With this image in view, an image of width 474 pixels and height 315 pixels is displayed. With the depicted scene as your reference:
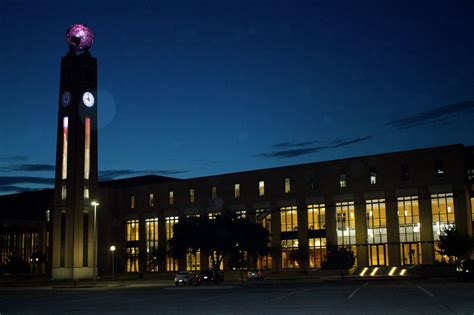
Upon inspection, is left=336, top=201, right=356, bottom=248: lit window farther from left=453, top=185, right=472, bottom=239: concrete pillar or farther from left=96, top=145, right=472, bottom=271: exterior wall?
left=453, top=185, right=472, bottom=239: concrete pillar

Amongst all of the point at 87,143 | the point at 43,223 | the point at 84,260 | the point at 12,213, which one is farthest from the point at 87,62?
the point at 12,213

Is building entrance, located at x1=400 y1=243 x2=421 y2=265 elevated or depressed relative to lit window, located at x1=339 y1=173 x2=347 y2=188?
depressed

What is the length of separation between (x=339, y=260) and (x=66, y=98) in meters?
42.4

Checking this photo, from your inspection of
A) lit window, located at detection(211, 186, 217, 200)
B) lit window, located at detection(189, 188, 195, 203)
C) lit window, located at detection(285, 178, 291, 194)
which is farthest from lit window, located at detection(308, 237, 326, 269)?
lit window, located at detection(189, 188, 195, 203)

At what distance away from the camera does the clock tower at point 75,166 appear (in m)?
81.8

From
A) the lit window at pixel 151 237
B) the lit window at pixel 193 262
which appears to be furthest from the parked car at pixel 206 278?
the lit window at pixel 151 237

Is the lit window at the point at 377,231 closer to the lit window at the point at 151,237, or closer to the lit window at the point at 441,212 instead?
the lit window at the point at 441,212

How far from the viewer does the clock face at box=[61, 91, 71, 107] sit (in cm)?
8319

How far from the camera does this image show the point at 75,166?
269ft

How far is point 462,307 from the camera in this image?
20.5 m

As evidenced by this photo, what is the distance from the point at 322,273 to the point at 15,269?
6037 cm

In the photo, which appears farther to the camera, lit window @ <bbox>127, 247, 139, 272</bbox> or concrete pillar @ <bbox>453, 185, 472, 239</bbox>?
lit window @ <bbox>127, 247, 139, 272</bbox>

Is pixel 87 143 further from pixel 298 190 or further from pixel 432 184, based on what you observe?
pixel 432 184

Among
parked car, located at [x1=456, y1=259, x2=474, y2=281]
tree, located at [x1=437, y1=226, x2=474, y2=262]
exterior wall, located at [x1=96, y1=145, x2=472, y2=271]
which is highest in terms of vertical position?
exterior wall, located at [x1=96, y1=145, x2=472, y2=271]
